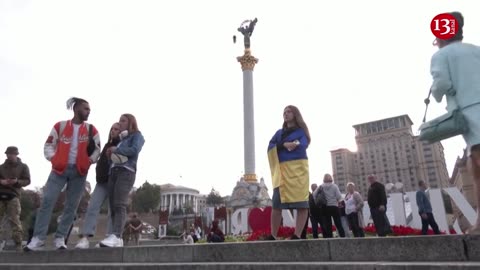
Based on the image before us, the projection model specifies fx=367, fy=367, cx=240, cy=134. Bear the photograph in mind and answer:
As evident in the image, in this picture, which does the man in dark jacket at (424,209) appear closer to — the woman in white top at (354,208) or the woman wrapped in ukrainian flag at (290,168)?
the woman in white top at (354,208)

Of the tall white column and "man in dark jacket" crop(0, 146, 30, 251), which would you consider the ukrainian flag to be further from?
the tall white column

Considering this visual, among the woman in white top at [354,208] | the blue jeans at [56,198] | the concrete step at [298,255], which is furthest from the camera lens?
the woman in white top at [354,208]

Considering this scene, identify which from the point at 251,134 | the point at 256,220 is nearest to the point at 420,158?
the point at 251,134

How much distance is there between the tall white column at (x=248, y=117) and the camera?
120 ft

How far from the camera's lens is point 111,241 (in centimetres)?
554

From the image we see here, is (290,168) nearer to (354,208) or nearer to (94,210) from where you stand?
(94,210)

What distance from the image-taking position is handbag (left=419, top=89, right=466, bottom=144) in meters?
3.83

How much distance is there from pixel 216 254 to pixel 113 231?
2.21m

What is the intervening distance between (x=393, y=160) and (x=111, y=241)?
98800 millimetres

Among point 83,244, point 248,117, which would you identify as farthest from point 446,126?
point 248,117

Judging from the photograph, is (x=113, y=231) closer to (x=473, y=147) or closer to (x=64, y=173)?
(x=64, y=173)

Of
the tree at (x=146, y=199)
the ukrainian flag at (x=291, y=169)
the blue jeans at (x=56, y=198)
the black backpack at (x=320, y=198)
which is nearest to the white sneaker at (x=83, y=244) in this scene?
the blue jeans at (x=56, y=198)

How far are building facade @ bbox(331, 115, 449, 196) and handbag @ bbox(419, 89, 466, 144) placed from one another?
94209mm

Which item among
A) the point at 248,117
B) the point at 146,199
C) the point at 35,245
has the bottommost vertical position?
the point at 35,245
